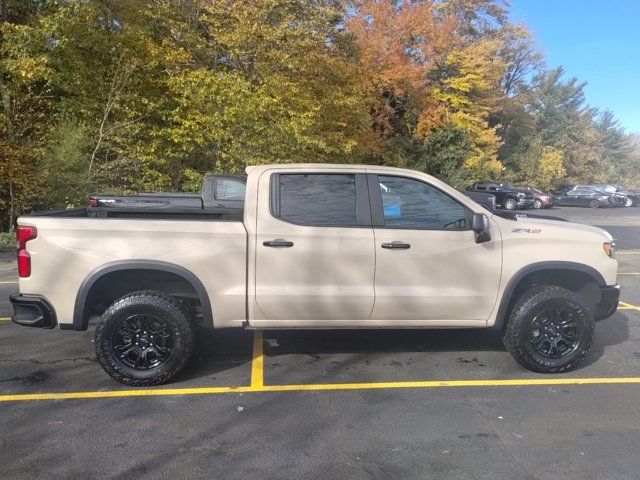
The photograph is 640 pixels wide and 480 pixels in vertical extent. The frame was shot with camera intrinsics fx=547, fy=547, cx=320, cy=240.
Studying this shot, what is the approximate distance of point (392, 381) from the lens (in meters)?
4.59

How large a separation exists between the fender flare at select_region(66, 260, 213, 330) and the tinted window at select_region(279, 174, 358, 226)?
88 centimetres

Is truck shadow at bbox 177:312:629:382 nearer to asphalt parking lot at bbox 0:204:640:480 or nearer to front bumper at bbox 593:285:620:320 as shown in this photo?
asphalt parking lot at bbox 0:204:640:480

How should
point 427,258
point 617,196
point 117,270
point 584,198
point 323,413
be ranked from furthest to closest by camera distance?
Result: point 584,198
point 617,196
point 427,258
point 117,270
point 323,413

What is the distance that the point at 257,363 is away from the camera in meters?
5.00

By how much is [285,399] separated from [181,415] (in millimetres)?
782

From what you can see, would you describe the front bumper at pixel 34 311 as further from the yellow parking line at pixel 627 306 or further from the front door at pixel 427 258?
the yellow parking line at pixel 627 306

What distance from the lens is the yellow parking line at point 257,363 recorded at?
4.54 m

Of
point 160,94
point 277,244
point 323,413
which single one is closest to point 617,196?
point 160,94

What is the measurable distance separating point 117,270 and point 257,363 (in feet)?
5.03

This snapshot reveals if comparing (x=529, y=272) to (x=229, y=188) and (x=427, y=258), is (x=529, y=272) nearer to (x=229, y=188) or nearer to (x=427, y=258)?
(x=427, y=258)

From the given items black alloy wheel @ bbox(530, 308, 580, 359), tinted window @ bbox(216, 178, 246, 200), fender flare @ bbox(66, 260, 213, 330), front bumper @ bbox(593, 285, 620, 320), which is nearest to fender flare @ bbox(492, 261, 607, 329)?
front bumper @ bbox(593, 285, 620, 320)

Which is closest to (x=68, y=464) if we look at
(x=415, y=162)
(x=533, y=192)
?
(x=415, y=162)

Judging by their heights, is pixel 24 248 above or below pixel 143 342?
above

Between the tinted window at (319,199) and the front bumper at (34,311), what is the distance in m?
1.98
